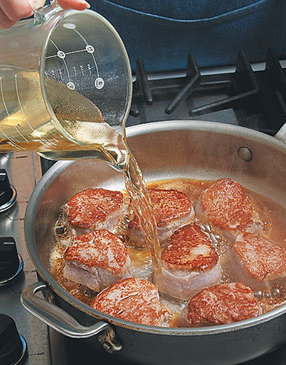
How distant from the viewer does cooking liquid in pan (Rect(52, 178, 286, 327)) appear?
1.40m

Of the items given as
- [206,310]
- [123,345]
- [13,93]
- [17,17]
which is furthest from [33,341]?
[17,17]

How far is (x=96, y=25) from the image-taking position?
1.23m

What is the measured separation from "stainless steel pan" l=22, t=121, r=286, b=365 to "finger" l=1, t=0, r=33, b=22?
0.49 metres

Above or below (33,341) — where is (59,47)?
above

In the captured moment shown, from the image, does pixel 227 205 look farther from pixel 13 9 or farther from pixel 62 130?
pixel 13 9

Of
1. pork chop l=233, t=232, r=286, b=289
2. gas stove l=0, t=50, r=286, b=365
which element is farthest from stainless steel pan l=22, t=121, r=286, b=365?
pork chop l=233, t=232, r=286, b=289

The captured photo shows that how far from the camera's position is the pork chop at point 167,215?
1.56 meters

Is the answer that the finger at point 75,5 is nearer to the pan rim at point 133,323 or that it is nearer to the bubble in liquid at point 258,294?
the pan rim at point 133,323

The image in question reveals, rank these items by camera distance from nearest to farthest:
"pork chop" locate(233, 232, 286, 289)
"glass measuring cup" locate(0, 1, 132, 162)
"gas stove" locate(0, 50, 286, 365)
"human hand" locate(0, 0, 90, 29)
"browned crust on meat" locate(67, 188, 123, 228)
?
1. "glass measuring cup" locate(0, 1, 132, 162)
2. "human hand" locate(0, 0, 90, 29)
3. "pork chop" locate(233, 232, 286, 289)
4. "browned crust on meat" locate(67, 188, 123, 228)
5. "gas stove" locate(0, 50, 286, 365)

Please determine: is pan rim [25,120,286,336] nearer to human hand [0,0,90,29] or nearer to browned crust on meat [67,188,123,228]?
browned crust on meat [67,188,123,228]

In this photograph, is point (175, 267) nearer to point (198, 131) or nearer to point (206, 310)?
point (206, 310)

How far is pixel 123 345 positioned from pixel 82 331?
A: 0.38ft

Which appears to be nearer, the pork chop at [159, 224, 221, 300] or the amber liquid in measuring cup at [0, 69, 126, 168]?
the amber liquid in measuring cup at [0, 69, 126, 168]

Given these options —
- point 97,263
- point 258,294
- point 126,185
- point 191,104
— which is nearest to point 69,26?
point 126,185
